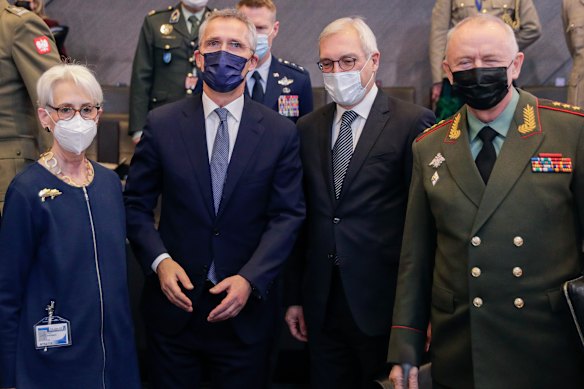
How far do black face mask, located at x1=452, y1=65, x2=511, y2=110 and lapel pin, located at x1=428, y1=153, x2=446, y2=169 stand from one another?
177mm

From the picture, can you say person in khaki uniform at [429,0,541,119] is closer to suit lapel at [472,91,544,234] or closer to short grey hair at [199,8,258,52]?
short grey hair at [199,8,258,52]

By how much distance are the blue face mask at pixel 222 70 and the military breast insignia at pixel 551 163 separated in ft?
3.29

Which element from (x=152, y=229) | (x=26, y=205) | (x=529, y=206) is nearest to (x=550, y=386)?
(x=529, y=206)

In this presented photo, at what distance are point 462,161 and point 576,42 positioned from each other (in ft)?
11.1

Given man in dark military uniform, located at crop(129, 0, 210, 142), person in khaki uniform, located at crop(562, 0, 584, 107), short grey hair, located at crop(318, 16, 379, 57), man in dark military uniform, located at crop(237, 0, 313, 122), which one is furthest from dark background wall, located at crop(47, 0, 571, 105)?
short grey hair, located at crop(318, 16, 379, 57)

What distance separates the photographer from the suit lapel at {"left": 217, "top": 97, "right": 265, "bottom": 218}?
2502 millimetres

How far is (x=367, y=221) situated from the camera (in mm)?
2598

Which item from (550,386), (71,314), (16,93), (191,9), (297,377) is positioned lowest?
(297,377)

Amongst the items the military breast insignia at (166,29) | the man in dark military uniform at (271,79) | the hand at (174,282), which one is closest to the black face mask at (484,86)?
the hand at (174,282)

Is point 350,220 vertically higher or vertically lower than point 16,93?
lower

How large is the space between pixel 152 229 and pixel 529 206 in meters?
1.17

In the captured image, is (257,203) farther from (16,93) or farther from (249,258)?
(16,93)

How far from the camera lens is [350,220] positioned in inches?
103

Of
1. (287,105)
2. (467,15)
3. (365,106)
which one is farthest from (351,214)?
(467,15)
